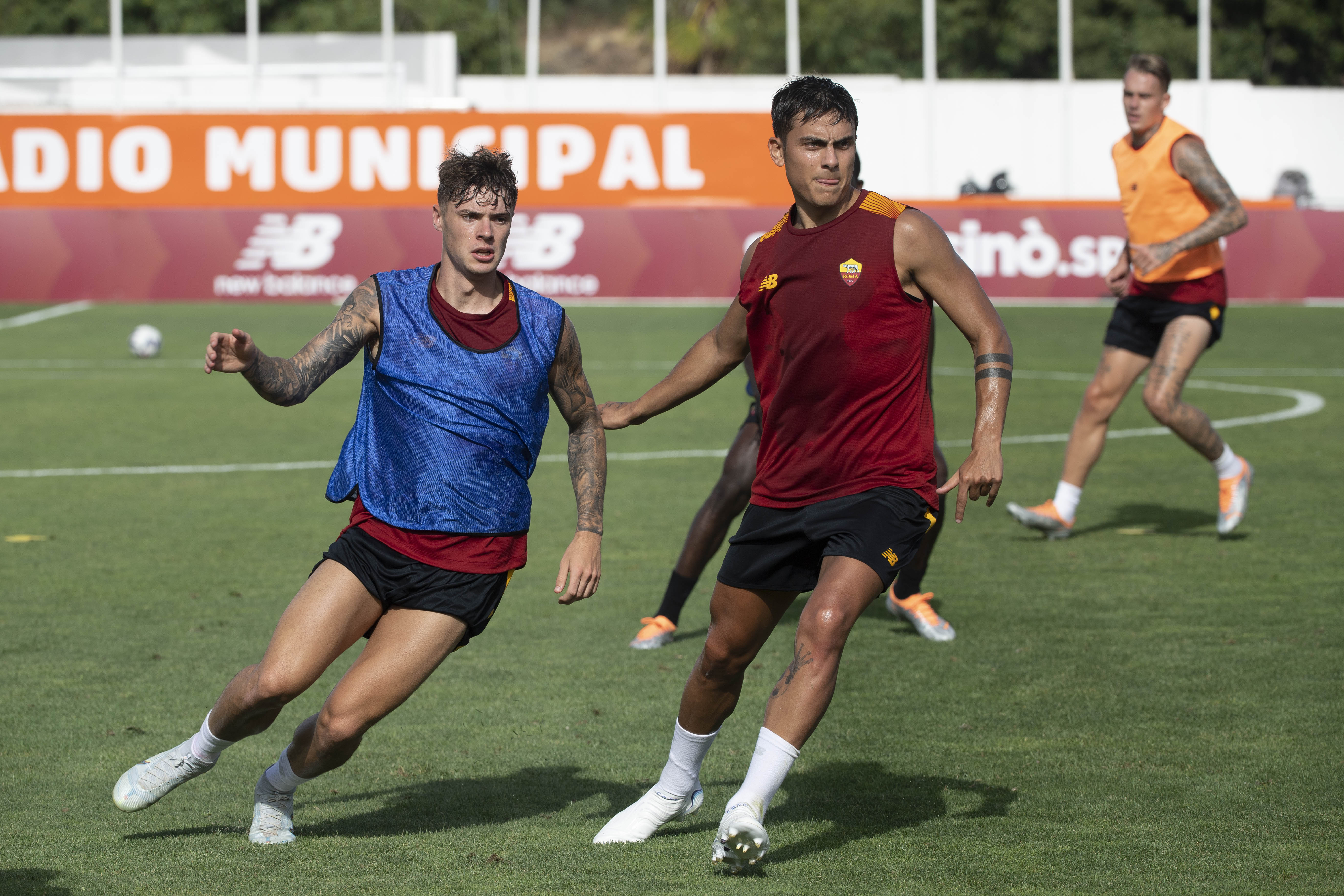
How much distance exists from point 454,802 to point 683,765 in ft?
2.69

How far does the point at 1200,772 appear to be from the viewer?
201 inches

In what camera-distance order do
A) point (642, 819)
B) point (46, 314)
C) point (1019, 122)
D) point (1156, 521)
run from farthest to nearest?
point (1019, 122), point (46, 314), point (1156, 521), point (642, 819)

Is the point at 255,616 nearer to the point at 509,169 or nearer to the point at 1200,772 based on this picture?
the point at 509,169

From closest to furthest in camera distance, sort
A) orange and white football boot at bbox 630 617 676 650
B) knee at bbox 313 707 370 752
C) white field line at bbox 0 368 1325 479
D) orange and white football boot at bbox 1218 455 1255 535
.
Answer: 1. knee at bbox 313 707 370 752
2. orange and white football boot at bbox 630 617 676 650
3. orange and white football boot at bbox 1218 455 1255 535
4. white field line at bbox 0 368 1325 479

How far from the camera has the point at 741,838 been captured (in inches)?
157

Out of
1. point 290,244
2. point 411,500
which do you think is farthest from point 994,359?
point 290,244

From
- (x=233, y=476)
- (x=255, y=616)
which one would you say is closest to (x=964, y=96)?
(x=233, y=476)

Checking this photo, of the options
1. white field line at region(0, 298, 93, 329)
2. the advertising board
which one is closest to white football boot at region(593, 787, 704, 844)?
white field line at region(0, 298, 93, 329)

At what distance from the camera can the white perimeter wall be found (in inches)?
1724

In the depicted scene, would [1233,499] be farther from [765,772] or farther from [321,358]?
[321,358]

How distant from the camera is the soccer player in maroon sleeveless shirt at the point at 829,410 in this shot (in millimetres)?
4363

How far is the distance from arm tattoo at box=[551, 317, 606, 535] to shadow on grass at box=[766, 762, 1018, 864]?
1.08m

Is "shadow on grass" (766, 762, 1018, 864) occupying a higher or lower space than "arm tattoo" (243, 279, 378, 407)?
lower

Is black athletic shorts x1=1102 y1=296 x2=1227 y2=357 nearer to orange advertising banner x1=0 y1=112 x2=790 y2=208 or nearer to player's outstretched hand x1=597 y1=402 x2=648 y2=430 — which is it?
player's outstretched hand x1=597 y1=402 x2=648 y2=430
